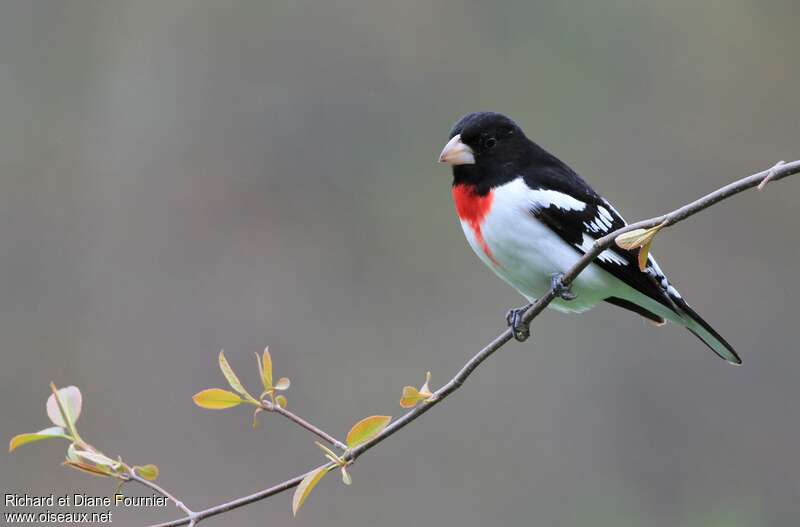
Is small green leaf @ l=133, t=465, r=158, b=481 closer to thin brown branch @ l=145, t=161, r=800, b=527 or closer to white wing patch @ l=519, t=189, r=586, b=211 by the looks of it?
thin brown branch @ l=145, t=161, r=800, b=527

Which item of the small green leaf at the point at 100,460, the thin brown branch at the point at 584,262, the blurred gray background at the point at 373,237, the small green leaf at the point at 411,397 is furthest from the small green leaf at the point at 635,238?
the blurred gray background at the point at 373,237

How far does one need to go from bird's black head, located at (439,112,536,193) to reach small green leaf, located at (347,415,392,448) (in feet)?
3.79

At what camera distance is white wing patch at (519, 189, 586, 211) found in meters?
2.71

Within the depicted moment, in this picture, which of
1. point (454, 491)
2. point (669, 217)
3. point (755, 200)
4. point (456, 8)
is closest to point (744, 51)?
point (755, 200)

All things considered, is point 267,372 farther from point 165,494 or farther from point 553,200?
point 553,200

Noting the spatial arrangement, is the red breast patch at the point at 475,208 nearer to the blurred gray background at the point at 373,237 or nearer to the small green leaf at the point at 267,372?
the small green leaf at the point at 267,372

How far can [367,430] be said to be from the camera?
5.77ft

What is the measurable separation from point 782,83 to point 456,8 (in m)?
2.37

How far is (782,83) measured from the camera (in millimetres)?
6953

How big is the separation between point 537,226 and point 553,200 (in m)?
0.11

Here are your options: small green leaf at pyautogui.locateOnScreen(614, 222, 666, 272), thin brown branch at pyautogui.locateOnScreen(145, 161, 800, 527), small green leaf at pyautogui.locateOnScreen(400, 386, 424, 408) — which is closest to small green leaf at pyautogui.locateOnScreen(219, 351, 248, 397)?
thin brown branch at pyautogui.locateOnScreen(145, 161, 800, 527)

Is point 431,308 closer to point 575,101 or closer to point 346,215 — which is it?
point 346,215

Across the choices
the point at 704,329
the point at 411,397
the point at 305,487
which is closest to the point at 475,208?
the point at 704,329

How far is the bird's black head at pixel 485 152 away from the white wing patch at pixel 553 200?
0.10m
